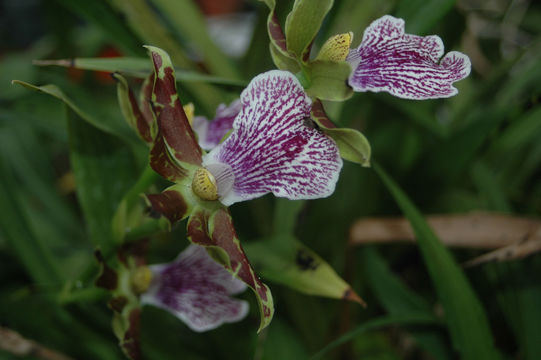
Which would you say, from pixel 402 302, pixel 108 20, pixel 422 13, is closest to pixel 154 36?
pixel 108 20

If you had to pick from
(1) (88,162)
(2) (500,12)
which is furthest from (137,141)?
(2) (500,12)

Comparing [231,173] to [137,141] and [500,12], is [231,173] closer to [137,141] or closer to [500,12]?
[137,141]

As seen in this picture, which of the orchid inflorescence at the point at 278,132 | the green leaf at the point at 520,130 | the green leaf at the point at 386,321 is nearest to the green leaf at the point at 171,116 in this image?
the orchid inflorescence at the point at 278,132

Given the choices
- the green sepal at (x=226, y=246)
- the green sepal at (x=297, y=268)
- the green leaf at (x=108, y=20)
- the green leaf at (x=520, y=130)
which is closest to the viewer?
the green sepal at (x=226, y=246)

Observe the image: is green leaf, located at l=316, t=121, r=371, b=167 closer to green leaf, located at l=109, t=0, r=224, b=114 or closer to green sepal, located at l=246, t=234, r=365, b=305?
green sepal, located at l=246, t=234, r=365, b=305

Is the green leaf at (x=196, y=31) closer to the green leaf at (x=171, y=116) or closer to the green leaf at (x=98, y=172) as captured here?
the green leaf at (x=98, y=172)

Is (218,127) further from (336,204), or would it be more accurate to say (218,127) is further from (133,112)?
(336,204)

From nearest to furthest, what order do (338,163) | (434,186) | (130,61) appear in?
(338,163) < (130,61) < (434,186)

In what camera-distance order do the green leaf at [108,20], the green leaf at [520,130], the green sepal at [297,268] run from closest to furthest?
the green sepal at [297,268] → the green leaf at [108,20] → the green leaf at [520,130]
